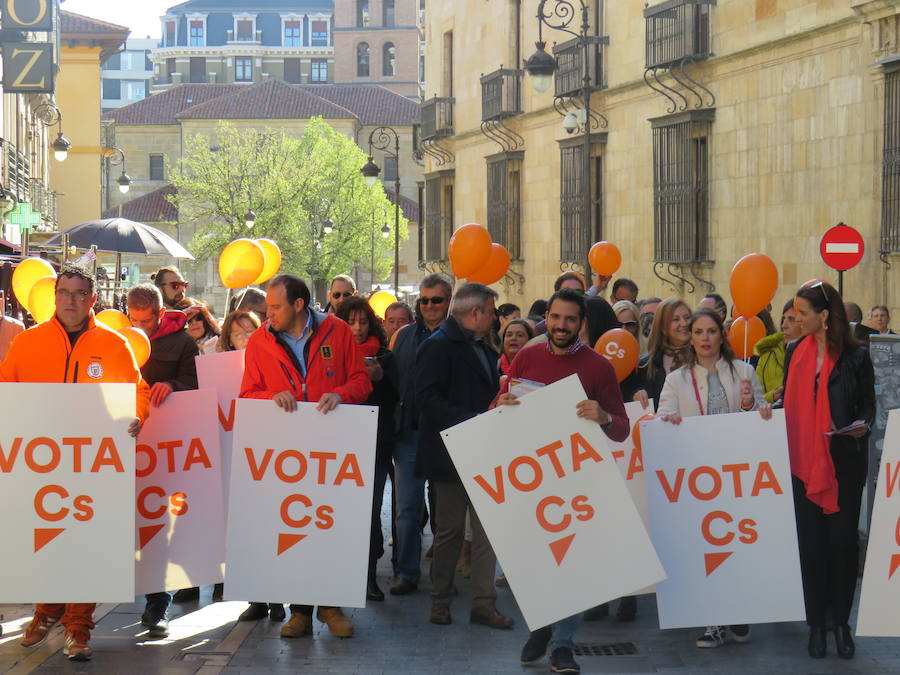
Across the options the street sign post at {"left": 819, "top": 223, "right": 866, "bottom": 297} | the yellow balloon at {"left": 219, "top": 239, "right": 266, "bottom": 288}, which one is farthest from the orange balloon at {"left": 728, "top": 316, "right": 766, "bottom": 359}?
the street sign post at {"left": 819, "top": 223, "right": 866, "bottom": 297}

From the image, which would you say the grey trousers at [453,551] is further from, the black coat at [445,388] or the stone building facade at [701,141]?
the stone building facade at [701,141]

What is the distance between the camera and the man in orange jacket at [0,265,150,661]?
7359 millimetres

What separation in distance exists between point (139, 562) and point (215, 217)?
72960mm

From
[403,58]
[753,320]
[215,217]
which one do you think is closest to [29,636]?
[753,320]

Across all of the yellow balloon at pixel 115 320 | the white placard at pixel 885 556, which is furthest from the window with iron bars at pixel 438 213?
the white placard at pixel 885 556

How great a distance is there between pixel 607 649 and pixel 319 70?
123564 millimetres

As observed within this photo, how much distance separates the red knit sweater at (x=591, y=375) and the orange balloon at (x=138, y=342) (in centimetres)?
237

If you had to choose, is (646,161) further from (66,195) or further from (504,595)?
(66,195)

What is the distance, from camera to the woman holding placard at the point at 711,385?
25.6 feet

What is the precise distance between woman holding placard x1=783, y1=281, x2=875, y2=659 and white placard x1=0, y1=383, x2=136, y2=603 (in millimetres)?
3590

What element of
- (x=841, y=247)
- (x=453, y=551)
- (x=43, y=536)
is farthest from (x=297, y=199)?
(x=43, y=536)

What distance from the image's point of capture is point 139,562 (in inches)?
309

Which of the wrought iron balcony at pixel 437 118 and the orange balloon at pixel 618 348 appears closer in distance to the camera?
the orange balloon at pixel 618 348

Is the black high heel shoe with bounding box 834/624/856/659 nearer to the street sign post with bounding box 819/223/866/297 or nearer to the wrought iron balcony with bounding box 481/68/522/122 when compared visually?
the street sign post with bounding box 819/223/866/297
